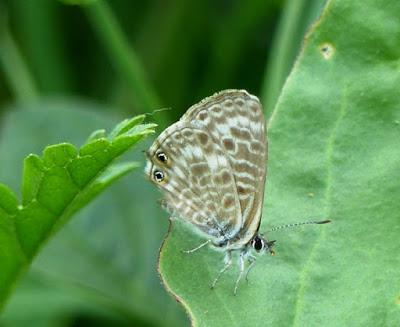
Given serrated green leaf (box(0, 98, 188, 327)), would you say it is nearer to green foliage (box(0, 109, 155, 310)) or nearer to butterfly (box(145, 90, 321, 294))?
butterfly (box(145, 90, 321, 294))

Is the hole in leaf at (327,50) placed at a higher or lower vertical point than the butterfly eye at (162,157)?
higher

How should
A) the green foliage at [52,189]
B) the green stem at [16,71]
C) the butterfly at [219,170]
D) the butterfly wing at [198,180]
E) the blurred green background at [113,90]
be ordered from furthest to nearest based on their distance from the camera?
1. the green stem at [16,71]
2. the blurred green background at [113,90]
3. the butterfly wing at [198,180]
4. the butterfly at [219,170]
5. the green foliage at [52,189]

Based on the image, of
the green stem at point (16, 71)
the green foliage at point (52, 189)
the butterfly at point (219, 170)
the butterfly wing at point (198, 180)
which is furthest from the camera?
the green stem at point (16, 71)

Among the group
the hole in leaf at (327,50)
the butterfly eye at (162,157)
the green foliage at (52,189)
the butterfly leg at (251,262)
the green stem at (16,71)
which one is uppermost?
the hole in leaf at (327,50)

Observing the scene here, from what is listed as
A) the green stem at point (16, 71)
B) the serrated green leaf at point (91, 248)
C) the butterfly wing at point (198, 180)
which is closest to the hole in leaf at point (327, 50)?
the butterfly wing at point (198, 180)

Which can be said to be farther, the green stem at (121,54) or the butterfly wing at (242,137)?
the green stem at (121,54)

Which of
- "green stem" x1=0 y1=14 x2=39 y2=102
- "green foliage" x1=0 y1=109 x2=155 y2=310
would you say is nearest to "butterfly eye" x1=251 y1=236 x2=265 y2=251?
"green foliage" x1=0 y1=109 x2=155 y2=310

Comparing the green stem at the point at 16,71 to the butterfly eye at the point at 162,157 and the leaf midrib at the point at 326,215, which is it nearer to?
the butterfly eye at the point at 162,157
